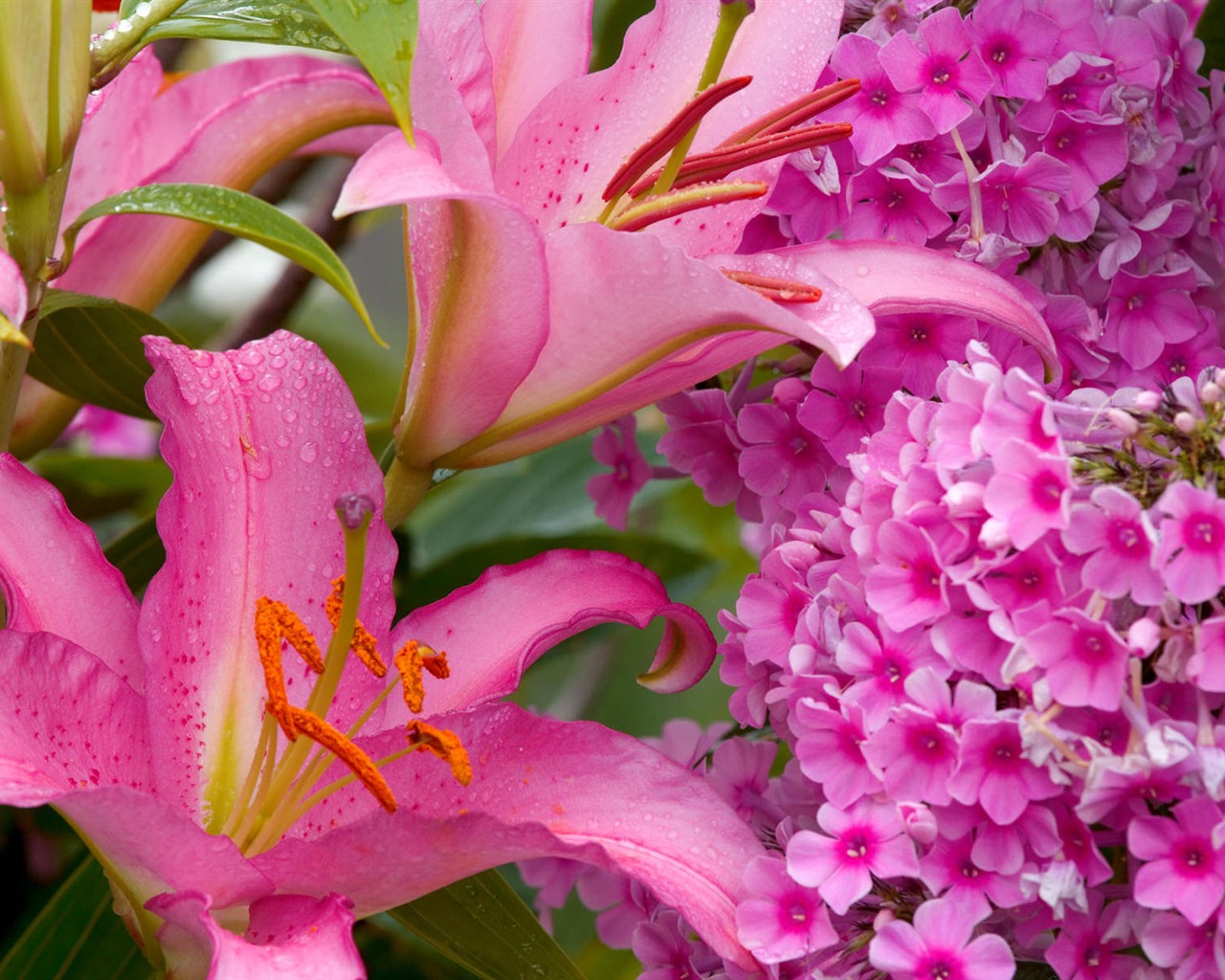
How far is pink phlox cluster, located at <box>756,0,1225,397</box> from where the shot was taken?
470 mm

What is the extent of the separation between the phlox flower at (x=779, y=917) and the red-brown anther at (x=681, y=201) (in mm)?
191

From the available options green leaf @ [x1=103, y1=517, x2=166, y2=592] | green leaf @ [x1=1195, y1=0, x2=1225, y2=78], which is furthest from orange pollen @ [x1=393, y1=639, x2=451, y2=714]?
green leaf @ [x1=1195, y1=0, x2=1225, y2=78]

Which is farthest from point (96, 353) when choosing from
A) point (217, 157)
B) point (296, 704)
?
point (296, 704)

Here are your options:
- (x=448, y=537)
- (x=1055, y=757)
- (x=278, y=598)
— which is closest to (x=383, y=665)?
(x=278, y=598)

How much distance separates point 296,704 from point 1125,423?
264 mm

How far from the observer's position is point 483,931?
51 cm

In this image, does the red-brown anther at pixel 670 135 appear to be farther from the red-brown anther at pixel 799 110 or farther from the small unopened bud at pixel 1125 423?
the small unopened bud at pixel 1125 423

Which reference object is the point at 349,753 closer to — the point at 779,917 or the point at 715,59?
the point at 779,917

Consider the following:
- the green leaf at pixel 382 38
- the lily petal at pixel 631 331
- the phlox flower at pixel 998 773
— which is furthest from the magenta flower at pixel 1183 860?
the green leaf at pixel 382 38

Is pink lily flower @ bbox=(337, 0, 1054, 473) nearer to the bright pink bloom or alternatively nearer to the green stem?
the green stem

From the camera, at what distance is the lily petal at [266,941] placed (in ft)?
1.20

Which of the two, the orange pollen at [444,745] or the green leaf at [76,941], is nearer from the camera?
the orange pollen at [444,745]

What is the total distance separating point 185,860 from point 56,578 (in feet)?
0.36

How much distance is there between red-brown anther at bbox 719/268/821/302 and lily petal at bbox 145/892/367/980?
0.21 metres
